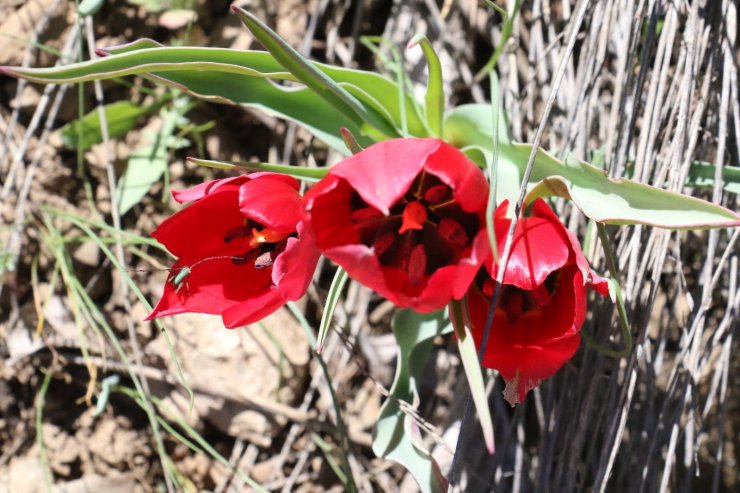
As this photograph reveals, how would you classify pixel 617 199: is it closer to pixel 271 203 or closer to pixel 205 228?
pixel 271 203

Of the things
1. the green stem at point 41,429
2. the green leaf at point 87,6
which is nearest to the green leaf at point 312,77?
the green leaf at point 87,6

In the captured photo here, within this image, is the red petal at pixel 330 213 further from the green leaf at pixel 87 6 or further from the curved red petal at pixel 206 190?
the green leaf at pixel 87 6

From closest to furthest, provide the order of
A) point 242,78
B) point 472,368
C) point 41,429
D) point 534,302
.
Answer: point 472,368, point 534,302, point 242,78, point 41,429

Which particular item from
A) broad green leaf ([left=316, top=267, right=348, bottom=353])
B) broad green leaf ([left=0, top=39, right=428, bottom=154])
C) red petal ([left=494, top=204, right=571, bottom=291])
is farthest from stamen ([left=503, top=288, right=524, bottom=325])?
broad green leaf ([left=0, top=39, right=428, bottom=154])

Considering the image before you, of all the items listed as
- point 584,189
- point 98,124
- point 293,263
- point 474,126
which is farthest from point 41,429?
point 584,189

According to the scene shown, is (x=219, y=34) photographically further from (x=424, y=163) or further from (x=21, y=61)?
(x=424, y=163)

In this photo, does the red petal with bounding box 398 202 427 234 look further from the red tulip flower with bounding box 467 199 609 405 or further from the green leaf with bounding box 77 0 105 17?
the green leaf with bounding box 77 0 105 17

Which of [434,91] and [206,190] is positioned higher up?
[434,91]
